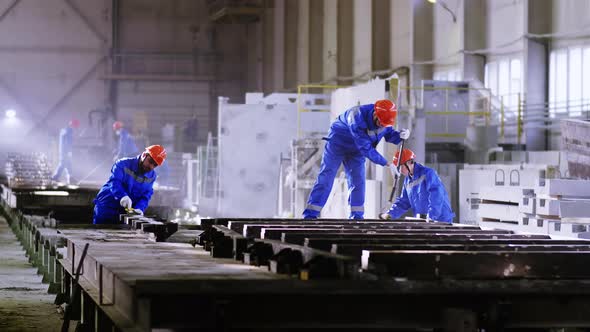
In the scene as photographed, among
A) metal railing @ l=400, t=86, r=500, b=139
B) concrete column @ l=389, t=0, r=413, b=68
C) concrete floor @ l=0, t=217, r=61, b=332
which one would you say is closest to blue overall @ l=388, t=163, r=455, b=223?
concrete floor @ l=0, t=217, r=61, b=332

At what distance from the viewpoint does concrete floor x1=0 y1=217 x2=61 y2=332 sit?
Result: 904 centimetres

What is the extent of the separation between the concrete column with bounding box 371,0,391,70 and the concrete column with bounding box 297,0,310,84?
251 inches

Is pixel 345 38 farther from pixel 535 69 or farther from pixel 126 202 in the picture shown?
pixel 126 202

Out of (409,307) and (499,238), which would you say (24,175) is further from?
(409,307)

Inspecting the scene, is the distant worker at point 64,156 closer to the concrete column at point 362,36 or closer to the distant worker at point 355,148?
the concrete column at point 362,36

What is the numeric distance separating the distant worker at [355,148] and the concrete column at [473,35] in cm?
1167

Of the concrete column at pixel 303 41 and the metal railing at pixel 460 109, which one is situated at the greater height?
the concrete column at pixel 303 41

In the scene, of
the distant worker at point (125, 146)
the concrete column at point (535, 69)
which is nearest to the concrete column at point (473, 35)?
the concrete column at point (535, 69)

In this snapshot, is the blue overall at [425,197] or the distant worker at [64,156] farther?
the distant worker at [64,156]

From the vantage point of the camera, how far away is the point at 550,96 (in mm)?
21656

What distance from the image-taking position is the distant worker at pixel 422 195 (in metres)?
11.8

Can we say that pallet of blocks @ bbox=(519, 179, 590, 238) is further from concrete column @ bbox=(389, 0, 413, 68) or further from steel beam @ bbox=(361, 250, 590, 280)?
concrete column @ bbox=(389, 0, 413, 68)

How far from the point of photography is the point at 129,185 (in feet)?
37.6

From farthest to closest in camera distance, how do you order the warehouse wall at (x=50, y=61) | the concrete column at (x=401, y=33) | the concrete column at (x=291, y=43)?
the warehouse wall at (x=50, y=61), the concrete column at (x=291, y=43), the concrete column at (x=401, y=33)
